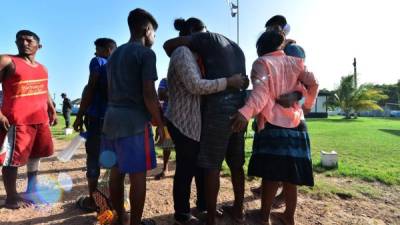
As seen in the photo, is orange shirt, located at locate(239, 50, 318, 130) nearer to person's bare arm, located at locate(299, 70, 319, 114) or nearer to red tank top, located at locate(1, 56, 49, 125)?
person's bare arm, located at locate(299, 70, 319, 114)

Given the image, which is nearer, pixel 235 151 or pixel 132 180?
pixel 132 180

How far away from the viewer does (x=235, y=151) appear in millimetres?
3242

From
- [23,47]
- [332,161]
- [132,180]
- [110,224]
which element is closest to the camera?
[132,180]

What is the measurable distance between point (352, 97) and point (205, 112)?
34.6 m

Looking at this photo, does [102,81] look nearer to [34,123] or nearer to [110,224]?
[34,123]

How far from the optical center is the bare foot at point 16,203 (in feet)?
12.3

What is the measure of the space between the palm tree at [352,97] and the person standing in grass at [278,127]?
33273 millimetres

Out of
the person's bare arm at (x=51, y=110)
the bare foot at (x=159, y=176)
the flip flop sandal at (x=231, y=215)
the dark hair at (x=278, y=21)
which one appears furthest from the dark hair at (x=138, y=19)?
the bare foot at (x=159, y=176)

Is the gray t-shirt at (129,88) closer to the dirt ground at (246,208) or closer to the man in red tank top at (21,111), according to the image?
the dirt ground at (246,208)

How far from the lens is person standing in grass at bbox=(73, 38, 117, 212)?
11.3ft

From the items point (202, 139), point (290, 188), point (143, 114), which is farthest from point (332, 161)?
point (143, 114)

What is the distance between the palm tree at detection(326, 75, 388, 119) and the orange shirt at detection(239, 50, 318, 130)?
33218 millimetres

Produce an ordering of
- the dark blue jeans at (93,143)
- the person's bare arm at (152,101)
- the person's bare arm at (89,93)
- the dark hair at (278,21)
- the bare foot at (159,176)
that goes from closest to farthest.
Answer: the person's bare arm at (152,101), the person's bare arm at (89,93), the dark blue jeans at (93,143), the dark hair at (278,21), the bare foot at (159,176)

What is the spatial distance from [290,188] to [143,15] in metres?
2.02
